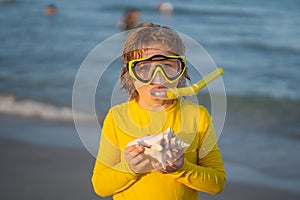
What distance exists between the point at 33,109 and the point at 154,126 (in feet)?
17.1

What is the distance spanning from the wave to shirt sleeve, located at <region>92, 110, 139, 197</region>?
182 inches

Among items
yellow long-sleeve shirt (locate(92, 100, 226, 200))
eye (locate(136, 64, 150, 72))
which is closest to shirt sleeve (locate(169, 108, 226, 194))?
yellow long-sleeve shirt (locate(92, 100, 226, 200))

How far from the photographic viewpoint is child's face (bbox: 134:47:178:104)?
2.16 meters

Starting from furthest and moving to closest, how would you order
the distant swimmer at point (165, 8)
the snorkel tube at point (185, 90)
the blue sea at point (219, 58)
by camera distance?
the distant swimmer at point (165, 8) → the blue sea at point (219, 58) → the snorkel tube at point (185, 90)

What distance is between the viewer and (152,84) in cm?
219

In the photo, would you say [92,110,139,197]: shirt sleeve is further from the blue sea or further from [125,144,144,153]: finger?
the blue sea

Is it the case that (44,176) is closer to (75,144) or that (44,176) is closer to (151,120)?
(75,144)

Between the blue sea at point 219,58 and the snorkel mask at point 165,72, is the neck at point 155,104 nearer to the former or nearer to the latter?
the snorkel mask at point 165,72

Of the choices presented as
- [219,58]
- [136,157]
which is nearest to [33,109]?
[219,58]

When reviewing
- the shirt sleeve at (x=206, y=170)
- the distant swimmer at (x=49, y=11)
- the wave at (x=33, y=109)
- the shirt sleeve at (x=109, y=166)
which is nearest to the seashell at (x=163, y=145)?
the shirt sleeve at (x=206, y=170)

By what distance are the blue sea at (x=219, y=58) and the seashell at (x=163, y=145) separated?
12.0 ft

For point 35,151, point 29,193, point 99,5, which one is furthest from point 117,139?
point 99,5

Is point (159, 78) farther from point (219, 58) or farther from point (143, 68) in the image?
point (219, 58)

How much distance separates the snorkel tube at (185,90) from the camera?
215cm
